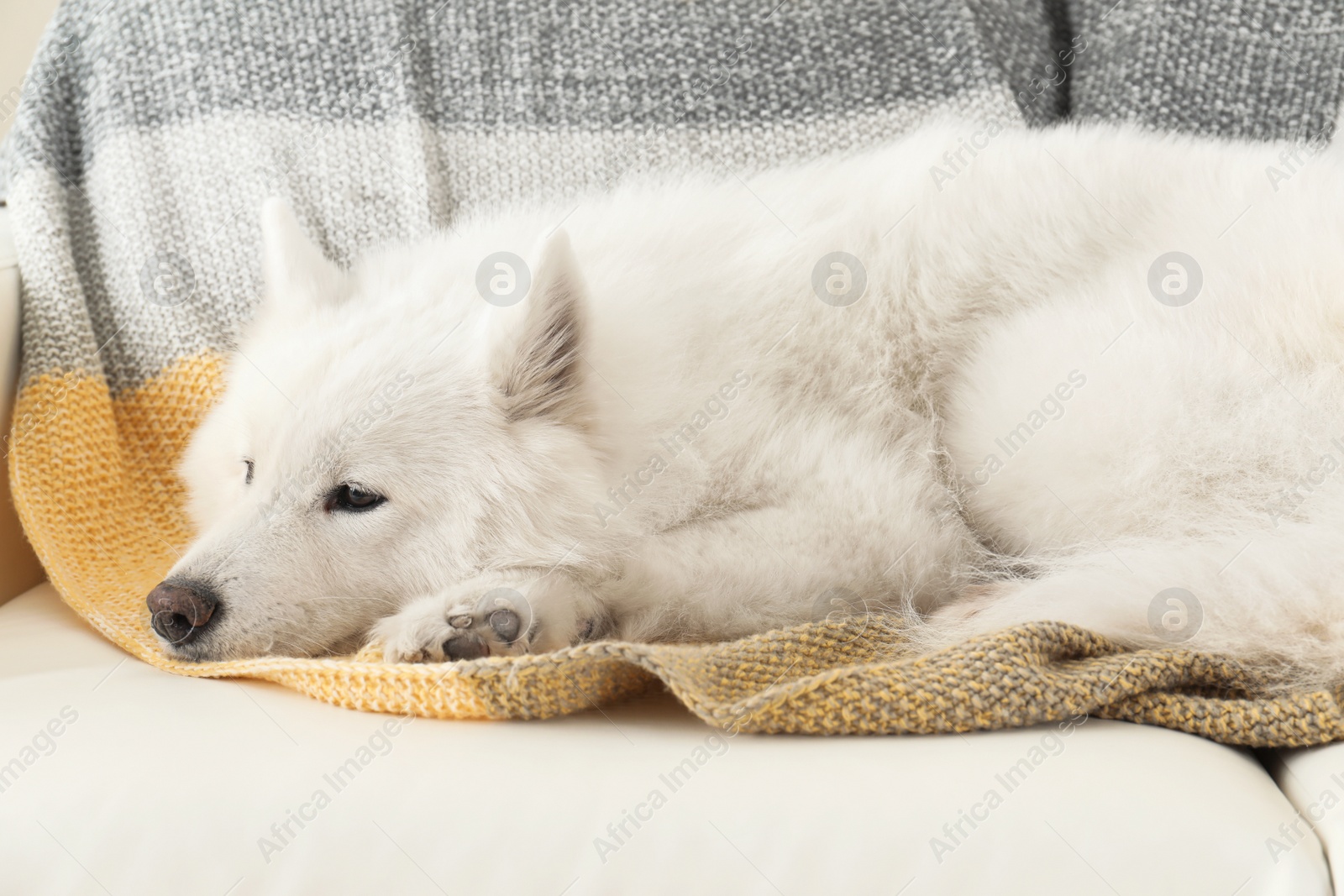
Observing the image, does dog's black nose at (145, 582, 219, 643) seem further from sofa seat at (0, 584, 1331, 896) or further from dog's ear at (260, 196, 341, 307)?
dog's ear at (260, 196, 341, 307)

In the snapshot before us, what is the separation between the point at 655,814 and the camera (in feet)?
3.47

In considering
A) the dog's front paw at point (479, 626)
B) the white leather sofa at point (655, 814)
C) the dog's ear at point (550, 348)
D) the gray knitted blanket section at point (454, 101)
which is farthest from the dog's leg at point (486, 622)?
the gray knitted blanket section at point (454, 101)

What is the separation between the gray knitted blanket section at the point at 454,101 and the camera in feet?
6.95

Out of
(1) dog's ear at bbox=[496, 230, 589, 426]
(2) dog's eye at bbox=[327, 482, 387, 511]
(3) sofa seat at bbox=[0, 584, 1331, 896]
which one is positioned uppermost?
(1) dog's ear at bbox=[496, 230, 589, 426]

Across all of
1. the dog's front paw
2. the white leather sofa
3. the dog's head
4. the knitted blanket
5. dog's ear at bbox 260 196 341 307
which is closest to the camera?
the white leather sofa

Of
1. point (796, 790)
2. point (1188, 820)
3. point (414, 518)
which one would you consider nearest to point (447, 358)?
point (414, 518)

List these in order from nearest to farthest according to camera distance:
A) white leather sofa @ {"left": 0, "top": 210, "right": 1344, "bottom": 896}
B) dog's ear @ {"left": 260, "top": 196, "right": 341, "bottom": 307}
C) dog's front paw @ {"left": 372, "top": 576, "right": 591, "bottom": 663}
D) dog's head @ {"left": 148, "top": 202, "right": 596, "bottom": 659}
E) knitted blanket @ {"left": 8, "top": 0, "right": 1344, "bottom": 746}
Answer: white leather sofa @ {"left": 0, "top": 210, "right": 1344, "bottom": 896} → dog's front paw @ {"left": 372, "top": 576, "right": 591, "bottom": 663} → dog's head @ {"left": 148, "top": 202, "right": 596, "bottom": 659} → dog's ear @ {"left": 260, "top": 196, "right": 341, "bottom": 307} → knitted blanket @ {"left": 8, "top": 0, "right": 1344, "bottom": 746}

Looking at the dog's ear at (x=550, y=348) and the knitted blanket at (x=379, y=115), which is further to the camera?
the knitted blanket at (x=379, y=115)

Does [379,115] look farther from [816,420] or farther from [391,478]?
[816,420]

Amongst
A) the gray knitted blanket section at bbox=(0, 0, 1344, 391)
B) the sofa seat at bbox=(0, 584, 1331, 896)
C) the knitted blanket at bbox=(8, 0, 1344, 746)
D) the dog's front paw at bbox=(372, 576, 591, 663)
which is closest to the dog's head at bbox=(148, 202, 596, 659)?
the dog's front paw at bbox=(372, 576, 591, 663)

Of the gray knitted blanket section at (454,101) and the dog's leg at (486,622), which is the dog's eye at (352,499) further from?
the gray knitted blanket section at (454,101)

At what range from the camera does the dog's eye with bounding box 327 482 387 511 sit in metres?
1.55

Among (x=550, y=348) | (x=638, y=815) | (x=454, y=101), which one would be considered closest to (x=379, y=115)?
(x=454, y=101)

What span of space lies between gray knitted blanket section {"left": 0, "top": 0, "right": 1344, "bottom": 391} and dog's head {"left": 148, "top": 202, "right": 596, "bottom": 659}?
2.03ft
